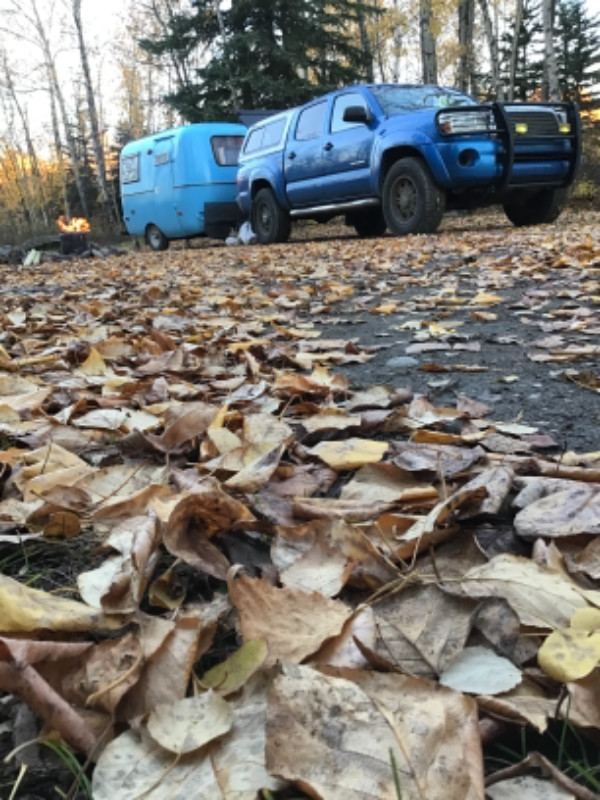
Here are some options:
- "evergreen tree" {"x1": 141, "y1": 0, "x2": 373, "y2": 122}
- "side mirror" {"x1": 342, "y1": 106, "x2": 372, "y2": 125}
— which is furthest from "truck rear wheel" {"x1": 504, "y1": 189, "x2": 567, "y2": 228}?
"evergreen tree" {"x1": 141, "y1": 0, "x2": 373, "y2": 122}

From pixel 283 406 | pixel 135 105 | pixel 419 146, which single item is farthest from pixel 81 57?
pixel 283 406

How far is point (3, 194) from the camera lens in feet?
149

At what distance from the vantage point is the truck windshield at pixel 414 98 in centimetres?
849

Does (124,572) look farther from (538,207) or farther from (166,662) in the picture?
(538,207)

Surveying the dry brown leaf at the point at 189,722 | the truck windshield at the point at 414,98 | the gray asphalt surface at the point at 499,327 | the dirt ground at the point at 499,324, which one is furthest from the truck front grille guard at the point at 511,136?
the dry brown leaf at the point at 189,722

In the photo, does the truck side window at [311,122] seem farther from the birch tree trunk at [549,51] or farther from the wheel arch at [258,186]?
the birch tree trunk at [549,51]

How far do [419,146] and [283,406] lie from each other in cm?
669

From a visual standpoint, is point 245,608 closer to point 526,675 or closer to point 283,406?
point 526,675

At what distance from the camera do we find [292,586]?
90 cm

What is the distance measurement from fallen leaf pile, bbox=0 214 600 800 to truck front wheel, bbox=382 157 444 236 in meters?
6.27

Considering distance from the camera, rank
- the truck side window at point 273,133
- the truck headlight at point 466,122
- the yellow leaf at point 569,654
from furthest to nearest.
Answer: the truck side window at point 273,133 < the truck headlight at point 466,122 < the yellow leaf at point 569,654

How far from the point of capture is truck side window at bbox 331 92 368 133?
28.3ft

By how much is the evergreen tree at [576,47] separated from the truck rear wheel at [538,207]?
16.6 meters

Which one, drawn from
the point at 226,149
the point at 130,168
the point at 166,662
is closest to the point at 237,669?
the point at 166,662
